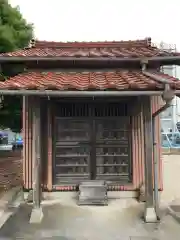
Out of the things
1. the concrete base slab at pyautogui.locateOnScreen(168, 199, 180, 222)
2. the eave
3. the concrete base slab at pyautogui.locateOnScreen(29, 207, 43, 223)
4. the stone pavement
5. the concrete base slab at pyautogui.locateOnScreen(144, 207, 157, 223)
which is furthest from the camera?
the eave

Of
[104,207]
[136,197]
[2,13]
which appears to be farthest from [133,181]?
[2,13]

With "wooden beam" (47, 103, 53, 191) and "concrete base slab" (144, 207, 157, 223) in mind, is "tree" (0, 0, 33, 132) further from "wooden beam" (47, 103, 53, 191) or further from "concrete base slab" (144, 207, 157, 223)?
"concrete base slab" (144, 207, 157, 223)

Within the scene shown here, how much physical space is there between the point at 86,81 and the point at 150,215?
287cm

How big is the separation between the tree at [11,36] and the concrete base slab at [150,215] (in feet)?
28.1

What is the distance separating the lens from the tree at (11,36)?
13070 millimetres

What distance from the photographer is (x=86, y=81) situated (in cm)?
644

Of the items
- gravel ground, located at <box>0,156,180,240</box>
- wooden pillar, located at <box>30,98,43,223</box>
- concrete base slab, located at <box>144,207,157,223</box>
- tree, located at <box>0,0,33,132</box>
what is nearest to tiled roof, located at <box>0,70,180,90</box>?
wooden pillar, located at <box>30,98,43,223</box>

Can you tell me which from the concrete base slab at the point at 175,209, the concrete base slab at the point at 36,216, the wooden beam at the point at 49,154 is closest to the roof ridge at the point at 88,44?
the wooden beam at the point at 49,154

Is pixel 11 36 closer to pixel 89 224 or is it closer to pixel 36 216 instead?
pixel 36 216

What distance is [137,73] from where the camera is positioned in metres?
7.38

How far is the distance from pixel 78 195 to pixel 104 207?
2.69 feet

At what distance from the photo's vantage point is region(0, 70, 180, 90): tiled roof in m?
5.80

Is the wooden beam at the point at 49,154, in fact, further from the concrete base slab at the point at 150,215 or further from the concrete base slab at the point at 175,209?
the concrete base slab at the point at 175,209

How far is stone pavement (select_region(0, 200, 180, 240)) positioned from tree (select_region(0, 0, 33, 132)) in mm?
7525
